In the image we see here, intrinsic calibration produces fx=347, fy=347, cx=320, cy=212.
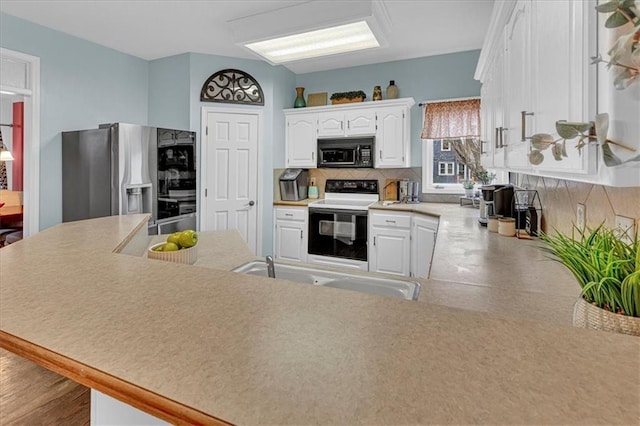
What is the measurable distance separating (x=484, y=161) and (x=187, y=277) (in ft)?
8.31

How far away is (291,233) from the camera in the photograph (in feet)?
13.7

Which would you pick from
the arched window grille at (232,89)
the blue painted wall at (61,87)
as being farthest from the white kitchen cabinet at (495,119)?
the blue painted wall at (61,87)

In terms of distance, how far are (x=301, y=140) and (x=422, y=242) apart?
6.51 feet

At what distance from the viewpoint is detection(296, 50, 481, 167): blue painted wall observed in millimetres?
3857

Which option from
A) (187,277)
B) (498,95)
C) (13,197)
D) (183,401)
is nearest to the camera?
(183,401)

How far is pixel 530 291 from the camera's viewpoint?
1164 millimetres

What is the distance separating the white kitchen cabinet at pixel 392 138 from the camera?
393 cm

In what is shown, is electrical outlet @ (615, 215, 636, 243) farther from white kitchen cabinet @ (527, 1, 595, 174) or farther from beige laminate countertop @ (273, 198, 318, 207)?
beige laminate countertop @ (273, 198, 318, 207)

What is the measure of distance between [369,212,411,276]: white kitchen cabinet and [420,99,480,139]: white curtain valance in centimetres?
107

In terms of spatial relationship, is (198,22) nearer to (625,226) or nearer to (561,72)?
(561,72)

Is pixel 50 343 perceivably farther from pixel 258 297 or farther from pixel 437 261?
pixel 437 261

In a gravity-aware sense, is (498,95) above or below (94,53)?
below

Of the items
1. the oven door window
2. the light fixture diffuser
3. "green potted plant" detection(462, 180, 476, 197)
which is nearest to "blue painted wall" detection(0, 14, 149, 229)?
the light fixture diffuser

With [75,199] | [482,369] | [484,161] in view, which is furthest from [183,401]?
[75,199]
